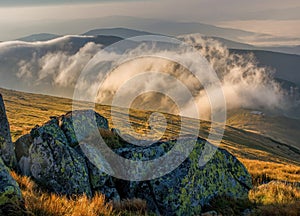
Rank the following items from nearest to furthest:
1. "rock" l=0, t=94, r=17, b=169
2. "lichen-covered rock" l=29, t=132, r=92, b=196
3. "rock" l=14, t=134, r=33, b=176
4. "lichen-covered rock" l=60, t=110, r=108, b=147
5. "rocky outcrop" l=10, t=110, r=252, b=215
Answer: "lichen-covered rock" l=29, t=132, r=92, b=196 → "rocky outcrop" l=10, t=110, r=252, b=215 → "rock" l=0, t=94, r=17, b=169 → "rock" l=14, t=134, r=33, b=176 → "lichen-covered rock" l=60, t=110, r=108, b=147

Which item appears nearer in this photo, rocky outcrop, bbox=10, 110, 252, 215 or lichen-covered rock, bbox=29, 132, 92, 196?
lichen-covered rock, bbox=29, 132, 92, 196

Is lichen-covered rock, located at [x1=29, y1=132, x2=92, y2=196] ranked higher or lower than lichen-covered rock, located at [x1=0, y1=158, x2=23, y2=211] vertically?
lower

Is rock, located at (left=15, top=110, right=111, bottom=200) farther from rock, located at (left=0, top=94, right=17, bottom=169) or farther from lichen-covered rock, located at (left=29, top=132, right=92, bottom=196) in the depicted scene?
rock, located at (left=0, top=94, right=17, bottom=169)

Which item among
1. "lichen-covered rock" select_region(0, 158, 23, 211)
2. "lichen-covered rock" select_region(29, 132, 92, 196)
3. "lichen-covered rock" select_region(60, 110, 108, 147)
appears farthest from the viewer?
"lichen-covered rock" select_region(60, 110, 108, 147)

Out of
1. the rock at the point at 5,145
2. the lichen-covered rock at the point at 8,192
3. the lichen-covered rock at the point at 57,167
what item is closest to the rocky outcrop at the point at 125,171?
the lichen-covered rock at the point at 57,167

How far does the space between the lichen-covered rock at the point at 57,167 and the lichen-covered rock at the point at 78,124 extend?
6.62 ft

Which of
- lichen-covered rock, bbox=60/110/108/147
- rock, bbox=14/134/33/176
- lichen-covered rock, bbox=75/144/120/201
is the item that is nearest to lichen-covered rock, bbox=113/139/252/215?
lichen-covered rock, bbox=75/144/120/201

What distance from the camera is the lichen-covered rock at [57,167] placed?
11.2m

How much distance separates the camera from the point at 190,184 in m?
12.3

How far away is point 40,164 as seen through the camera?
460 inches

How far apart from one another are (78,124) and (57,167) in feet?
13.0

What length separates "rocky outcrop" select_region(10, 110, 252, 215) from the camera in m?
11.5

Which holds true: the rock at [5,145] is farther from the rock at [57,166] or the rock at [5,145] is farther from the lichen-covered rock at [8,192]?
the lichen-covered rock at [8,192]

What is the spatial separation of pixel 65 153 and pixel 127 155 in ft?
8.75
